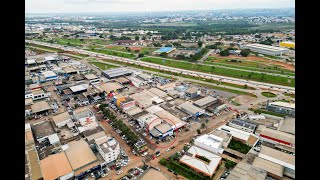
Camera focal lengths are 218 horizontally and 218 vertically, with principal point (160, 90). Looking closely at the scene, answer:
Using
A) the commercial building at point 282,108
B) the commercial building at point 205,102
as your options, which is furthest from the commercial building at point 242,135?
the commercial building at point 282,108

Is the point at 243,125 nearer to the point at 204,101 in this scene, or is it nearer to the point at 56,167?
the point at 204,101

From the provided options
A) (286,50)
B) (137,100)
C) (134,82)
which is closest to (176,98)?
(137,100)

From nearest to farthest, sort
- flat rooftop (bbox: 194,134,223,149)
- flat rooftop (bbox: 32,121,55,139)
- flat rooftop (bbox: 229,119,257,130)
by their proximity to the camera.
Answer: flat rooftop (bbox: 194,134,223,149) < flat rooftop (bbox: 32,121,55,139) < flat rooftop (bbox: 229,119,257,130)

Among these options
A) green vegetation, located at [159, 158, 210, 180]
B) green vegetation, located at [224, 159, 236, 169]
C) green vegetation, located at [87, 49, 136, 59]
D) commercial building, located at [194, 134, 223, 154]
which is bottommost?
green vegetation, located at [159, 158, 210, 180]

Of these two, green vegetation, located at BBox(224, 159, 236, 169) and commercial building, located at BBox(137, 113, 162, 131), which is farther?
commercial building, located at BBox(137, 113, 162, 131)

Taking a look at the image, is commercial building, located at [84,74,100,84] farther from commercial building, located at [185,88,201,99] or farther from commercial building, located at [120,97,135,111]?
commercial building, located at [185,88,201,99]

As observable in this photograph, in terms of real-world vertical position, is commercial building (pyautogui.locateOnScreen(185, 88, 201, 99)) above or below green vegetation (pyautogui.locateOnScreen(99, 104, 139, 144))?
above

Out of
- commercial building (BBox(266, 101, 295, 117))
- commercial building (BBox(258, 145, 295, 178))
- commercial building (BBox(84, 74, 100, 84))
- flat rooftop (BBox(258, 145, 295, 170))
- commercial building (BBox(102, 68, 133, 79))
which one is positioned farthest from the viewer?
commercial building (BBox(102, 68, 133, 79))

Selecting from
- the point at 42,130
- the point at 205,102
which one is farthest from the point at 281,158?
the point at 42,130

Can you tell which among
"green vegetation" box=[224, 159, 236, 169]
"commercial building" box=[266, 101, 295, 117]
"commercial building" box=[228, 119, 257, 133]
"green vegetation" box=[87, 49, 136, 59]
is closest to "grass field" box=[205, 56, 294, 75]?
"commercial building" box=[266, 101, 295, 117]
